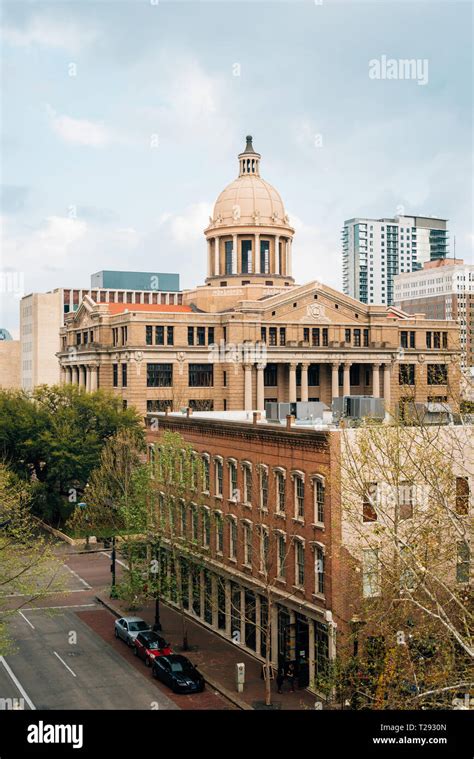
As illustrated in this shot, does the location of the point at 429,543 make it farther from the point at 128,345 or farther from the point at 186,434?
the point at 128,345

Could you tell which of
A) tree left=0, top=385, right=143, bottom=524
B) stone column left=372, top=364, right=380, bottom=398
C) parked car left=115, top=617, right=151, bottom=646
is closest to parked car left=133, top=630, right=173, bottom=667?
parked car left=115, top=617, right=151, bottom=646

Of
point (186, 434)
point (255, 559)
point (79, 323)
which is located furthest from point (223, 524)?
point (79, 323)

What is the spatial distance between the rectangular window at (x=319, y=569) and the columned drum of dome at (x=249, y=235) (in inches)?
2892

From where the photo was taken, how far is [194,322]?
9619 centimetres

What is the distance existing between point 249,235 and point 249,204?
360 cm

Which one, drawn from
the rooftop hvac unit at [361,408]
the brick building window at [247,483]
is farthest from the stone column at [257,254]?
the brick building window at [247,483]

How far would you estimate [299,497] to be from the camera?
117 ft

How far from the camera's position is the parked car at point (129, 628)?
41562 mm

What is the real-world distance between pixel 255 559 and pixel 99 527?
1212 inches

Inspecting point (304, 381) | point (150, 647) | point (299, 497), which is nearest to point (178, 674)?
point (150, 647)

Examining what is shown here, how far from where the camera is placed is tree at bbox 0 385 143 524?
70.2 meters

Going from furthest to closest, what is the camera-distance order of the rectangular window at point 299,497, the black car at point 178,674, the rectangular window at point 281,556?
the rectangular window at point 281,556 < the rectangular window at point 299,497 < the black car at point 178,674

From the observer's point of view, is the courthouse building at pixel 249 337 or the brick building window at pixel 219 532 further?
the courthouse building at pixel 249 337

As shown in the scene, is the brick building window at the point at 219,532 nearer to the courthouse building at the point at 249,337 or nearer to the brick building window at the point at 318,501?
the brick building window at the point at 318,501
